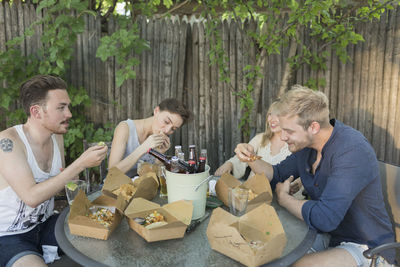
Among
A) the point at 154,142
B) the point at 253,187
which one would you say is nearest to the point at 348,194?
the point at 253,187

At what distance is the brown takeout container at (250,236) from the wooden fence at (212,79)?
3.05 m

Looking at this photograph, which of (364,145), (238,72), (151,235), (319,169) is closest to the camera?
(151,235)

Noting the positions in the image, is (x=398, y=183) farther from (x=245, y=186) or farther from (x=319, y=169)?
(x=245, y=186)

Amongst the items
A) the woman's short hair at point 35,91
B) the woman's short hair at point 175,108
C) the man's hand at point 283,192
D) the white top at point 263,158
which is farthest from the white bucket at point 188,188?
the white top at point 263,158

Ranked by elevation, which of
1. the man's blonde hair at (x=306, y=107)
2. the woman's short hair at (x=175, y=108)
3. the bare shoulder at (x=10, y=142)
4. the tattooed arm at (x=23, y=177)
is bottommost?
the tattooed arm at (x=23, y=177)

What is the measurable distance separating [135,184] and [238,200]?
77cm

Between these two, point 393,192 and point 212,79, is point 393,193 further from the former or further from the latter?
point 212,79

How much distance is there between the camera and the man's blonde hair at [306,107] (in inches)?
80.1

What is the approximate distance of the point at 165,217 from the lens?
1.71 meters

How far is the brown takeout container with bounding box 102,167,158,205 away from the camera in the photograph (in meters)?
1.99

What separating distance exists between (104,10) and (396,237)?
5.10 metres

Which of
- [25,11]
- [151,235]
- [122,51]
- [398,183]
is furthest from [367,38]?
[25,11]

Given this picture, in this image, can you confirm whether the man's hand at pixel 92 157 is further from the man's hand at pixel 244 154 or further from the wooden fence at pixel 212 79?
the wooden fence at pixel 212 79

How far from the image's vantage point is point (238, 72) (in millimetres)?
4527
